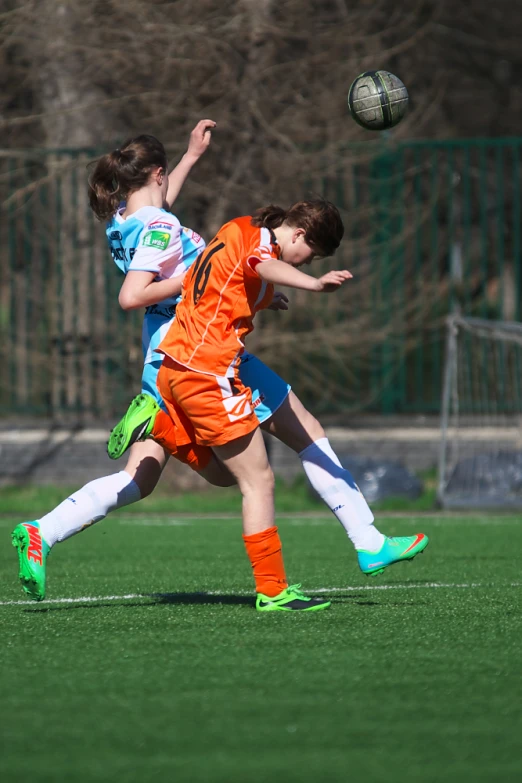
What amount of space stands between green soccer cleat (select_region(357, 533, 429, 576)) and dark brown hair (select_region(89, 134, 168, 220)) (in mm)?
1776

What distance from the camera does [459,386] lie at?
12.2 metres

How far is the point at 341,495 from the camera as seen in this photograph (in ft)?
17.4

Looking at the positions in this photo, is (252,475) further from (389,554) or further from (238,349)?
(389,554)

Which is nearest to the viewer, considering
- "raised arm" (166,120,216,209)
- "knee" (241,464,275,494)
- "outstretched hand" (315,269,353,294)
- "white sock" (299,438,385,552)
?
"outstretched hand" (315,269,353,294)

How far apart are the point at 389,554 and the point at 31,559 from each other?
4.58 feet

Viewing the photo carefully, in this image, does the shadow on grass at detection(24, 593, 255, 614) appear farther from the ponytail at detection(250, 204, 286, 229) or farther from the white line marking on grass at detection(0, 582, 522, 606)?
the ponytail at detection(250, 204, 286, 229)

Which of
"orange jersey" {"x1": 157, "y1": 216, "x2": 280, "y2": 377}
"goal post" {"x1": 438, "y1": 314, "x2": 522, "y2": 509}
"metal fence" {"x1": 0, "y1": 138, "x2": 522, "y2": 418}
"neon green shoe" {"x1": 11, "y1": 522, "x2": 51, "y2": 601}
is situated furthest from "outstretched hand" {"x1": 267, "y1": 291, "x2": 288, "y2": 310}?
"metal fence" {"x1": 0, "y1": 138, "x2": 522, "y2": 418}

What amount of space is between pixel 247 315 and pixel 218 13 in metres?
9.31

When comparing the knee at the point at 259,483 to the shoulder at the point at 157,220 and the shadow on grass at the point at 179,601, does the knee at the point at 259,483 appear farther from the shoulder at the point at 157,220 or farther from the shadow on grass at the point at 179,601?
the shoulder at the point at 157,220

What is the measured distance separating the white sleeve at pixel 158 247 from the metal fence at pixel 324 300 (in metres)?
7.76

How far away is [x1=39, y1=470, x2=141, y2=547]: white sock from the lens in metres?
5.10

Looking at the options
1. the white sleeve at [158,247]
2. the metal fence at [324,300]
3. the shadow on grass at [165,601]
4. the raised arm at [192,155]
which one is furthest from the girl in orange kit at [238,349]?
the metal fence at [324,300]

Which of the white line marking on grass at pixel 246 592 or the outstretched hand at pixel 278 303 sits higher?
the outstretched hand at pixel 278 303

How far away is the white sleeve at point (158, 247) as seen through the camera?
509 centimetres
